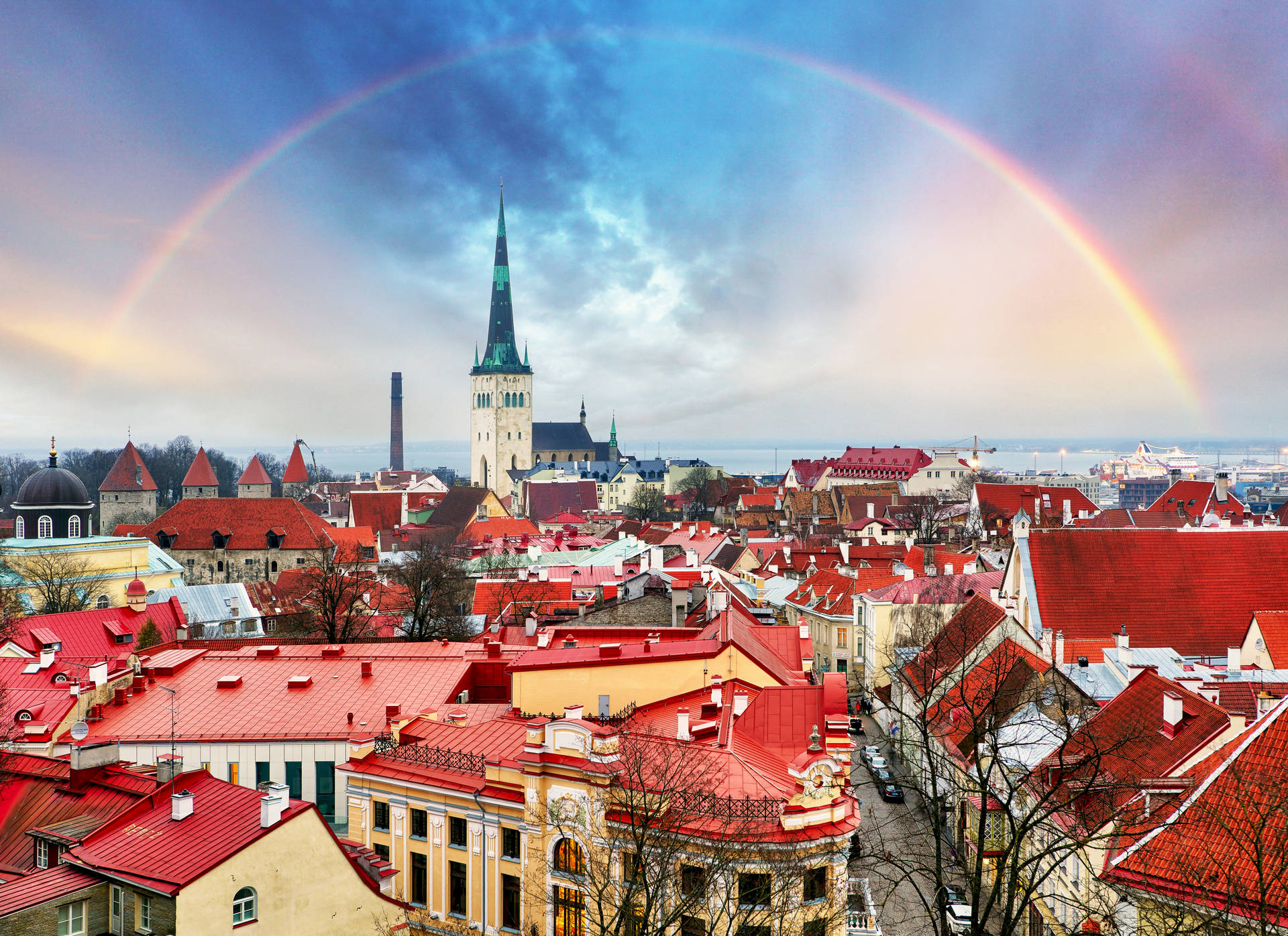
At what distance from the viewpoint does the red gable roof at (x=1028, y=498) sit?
107125 millimetres

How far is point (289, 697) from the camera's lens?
109 ft

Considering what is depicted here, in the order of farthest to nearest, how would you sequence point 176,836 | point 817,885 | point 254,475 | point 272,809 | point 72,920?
1. point 254,475
2. point 817,885
3. point 176,836
4. point 272,809
5. point 72,920

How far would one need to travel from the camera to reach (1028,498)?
107562 mm

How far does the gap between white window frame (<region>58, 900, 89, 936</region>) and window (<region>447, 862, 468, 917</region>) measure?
23.1 feet

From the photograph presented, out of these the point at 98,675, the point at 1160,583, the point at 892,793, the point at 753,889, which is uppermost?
the point at 1160,583

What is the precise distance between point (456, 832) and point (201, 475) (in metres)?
116

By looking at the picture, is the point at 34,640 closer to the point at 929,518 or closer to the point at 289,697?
the point at 289,697

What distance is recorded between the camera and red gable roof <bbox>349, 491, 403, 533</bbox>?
143m

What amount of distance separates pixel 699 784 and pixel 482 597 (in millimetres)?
43934

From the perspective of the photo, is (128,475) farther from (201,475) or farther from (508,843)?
(508,843)

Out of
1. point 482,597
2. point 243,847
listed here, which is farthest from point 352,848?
point 482,597

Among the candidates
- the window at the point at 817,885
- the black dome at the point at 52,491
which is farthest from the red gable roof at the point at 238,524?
the window at the point at 817,885

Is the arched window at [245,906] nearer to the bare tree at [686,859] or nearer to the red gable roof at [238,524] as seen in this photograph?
the bare tree at [686,859]

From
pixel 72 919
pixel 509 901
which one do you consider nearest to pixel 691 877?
pixel 509 901
